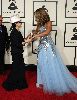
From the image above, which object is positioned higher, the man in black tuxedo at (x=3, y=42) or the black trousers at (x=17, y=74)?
the man in black tuxedo at (x=3, y=42)

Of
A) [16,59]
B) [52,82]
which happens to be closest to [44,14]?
[16,59]

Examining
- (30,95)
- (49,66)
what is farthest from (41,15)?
(30,95)

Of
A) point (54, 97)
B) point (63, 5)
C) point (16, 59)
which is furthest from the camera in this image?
point (63, 5)

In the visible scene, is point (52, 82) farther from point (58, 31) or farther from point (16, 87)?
point (58, 31)

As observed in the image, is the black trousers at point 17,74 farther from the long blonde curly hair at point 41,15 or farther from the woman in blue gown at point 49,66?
the long blonde curly hair at point 41,15

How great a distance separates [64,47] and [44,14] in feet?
5.43

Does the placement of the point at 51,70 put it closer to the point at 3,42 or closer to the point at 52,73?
the point at 52,73

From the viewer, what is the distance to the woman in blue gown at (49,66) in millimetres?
4383

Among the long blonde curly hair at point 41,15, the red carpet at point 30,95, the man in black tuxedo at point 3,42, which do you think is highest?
the long blonde curly hair at point 41,15

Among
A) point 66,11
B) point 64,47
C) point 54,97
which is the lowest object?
point 54,97

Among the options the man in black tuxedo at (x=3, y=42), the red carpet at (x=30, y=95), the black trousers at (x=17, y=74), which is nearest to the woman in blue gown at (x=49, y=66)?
the red carpet at (x=30, y=95)

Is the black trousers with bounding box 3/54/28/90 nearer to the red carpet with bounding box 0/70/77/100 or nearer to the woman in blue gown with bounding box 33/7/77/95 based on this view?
the red carpet with bounding box 0/70/77/100

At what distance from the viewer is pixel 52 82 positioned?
175 inches

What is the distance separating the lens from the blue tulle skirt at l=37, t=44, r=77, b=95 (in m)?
A: 4.40
